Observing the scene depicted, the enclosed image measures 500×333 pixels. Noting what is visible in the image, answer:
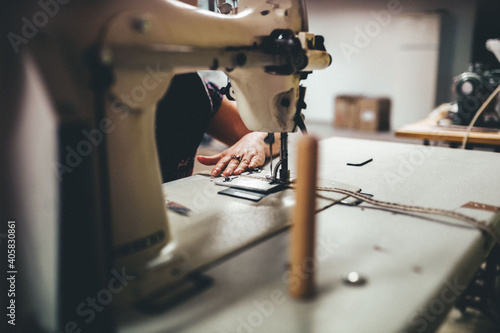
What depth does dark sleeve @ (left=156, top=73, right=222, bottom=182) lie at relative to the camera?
4.61ft

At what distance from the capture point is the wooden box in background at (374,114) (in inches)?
238

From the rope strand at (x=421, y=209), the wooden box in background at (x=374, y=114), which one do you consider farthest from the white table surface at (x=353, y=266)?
the wooden box in background at (x=374, y=114)

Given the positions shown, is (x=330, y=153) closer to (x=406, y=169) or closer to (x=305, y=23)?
(x=406, y=169)

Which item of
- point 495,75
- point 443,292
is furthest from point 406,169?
point 495,75

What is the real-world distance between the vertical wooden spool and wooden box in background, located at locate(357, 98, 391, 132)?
5.92 metres

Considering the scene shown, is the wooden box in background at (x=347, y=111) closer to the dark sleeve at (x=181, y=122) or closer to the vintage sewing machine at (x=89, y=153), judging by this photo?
the dark sleeve at (x=181, y=122)

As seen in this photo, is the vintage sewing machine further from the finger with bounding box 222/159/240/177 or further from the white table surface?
the finger with bounding box 222/159/240/177

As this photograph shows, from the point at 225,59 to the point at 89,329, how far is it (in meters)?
0.49

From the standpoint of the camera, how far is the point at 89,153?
1.63 feet

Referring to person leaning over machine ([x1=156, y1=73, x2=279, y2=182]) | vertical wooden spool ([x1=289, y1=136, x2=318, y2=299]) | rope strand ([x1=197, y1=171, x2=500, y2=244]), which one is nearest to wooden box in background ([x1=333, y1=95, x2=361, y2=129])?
person leaning over machine ([x1=156, y1=73, x2=279, y2=182])

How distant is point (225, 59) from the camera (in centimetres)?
73

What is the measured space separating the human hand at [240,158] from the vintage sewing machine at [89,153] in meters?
0.48

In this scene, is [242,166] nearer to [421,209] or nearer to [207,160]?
[207,160]

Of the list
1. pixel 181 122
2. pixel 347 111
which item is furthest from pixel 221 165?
pixel 347 111
